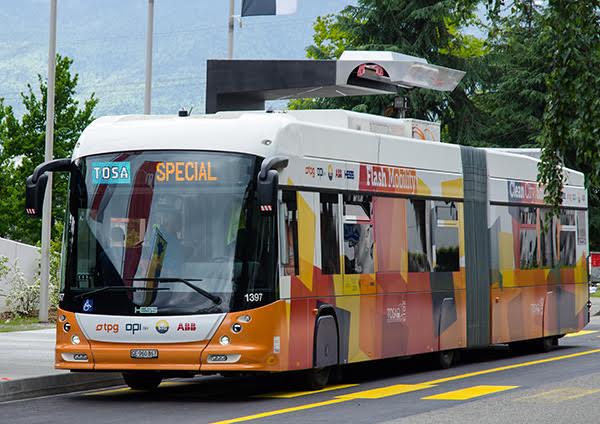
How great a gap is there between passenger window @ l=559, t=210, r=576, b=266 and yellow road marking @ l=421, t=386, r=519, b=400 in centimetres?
803

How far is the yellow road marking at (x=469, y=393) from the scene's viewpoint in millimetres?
16734

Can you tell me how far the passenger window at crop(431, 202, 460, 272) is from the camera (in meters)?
21.0

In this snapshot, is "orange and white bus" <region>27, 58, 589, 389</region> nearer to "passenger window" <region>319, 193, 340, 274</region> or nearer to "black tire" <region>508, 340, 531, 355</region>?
"passenger window" <region>319, 193, 340, 274</region>

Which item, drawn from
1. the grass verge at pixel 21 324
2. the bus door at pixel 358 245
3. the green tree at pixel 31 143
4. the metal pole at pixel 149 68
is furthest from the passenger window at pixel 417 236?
the green tree at pixel 31 143

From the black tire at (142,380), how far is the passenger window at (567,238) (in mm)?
9687

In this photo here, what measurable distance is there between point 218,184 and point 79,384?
132 inches

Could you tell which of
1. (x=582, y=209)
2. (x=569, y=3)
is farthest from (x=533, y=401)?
(x=582, y=209)

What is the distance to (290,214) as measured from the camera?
17172 millimetres

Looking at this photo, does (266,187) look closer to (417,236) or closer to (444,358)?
(417,236)

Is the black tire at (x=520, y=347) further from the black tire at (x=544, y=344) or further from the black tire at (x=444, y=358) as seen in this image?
the black tire at (x=444, y=358)

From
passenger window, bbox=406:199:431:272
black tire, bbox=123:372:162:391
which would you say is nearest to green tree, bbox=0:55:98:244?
passenger window, bbox=406:199:431:272

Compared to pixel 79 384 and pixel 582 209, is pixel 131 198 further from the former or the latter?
pixel 582 209

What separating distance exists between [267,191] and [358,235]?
2931 millimetres

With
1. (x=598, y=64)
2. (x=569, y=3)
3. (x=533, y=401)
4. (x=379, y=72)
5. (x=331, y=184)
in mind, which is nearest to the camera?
(x=569, y=3)
